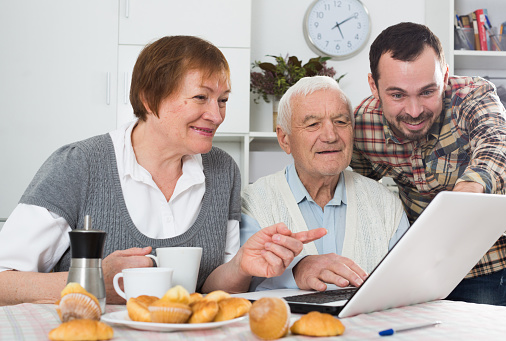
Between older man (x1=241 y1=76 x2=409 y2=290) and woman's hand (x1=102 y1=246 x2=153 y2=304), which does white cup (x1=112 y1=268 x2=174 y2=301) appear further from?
older man (x1=241 y1=76 x2=409 y2=290)

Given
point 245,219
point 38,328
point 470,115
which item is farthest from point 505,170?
point 38,328

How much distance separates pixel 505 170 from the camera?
4.72 ft

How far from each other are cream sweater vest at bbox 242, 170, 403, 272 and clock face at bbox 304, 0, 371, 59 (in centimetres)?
165

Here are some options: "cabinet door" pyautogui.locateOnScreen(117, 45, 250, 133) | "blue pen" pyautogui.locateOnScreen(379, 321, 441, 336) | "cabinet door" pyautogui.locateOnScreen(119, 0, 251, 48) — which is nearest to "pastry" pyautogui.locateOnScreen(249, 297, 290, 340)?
"blue pen" pyautogui.locateOnScreen(379, 321, 441, 336)

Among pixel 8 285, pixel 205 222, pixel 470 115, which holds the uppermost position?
pixel 470 115

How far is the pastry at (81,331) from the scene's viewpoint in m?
0.66

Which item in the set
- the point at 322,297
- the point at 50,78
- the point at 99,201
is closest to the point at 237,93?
the point at 50,78

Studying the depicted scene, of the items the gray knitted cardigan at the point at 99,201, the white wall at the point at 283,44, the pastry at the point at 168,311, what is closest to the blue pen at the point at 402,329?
the pastry at the point at 168,311

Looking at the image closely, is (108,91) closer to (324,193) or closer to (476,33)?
(324,193)

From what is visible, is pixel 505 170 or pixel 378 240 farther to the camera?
pixel 378 240

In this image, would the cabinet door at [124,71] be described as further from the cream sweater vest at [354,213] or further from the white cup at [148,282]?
the white cup at [148,282]

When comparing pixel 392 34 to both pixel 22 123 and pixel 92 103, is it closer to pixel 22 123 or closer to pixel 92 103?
pixel 92 103

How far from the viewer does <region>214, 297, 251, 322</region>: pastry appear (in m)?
0.76

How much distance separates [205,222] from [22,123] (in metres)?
1.76
